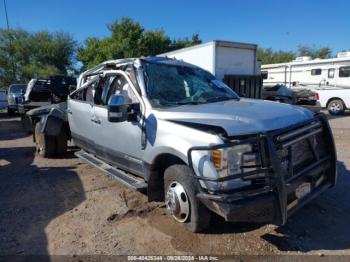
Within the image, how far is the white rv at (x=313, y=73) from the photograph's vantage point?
57.2ft

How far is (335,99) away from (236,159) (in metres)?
15.1

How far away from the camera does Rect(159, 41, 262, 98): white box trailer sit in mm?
11695

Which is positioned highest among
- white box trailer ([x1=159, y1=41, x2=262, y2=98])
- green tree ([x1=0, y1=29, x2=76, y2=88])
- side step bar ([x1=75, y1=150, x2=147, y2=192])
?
green tree ([x1=0, y1=29, x2=76, y2=88])

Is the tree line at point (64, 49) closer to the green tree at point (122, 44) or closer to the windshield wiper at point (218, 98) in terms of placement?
the green tree at point (122, 44)

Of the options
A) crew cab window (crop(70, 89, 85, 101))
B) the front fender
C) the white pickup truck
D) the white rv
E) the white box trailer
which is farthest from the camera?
the white rv

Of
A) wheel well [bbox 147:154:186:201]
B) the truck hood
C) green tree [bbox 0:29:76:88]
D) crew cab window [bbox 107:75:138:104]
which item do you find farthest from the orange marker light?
green tree [bbox 0:29:76:88]

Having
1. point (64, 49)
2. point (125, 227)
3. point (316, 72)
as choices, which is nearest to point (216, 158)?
point (125, 227)

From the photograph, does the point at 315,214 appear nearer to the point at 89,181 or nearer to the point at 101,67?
the point at 89,181

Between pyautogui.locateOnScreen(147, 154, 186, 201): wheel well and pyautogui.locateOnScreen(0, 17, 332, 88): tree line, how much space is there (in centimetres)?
3188

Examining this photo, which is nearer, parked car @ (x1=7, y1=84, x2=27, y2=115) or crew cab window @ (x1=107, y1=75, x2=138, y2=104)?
crew cab window @ (x1=107, y1=75, x2=138, y2=104)

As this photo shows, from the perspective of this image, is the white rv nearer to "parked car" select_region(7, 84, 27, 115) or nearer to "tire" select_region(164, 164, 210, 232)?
"parked car" select_region(7, 84, 27, 115)

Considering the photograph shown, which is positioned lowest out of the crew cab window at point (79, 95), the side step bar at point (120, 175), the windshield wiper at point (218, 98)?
the side step bar at point (120, 175)

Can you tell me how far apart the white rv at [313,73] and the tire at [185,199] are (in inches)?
635

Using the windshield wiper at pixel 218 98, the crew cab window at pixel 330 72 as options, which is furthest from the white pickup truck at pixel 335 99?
the windshield wiper at pixel 218 98
